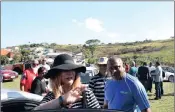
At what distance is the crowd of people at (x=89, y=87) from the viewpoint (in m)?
2.56

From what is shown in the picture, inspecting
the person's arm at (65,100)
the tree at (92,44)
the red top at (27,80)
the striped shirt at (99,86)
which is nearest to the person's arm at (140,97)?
the striped shirt at (99,86)

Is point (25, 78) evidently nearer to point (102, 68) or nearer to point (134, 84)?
point (102, 68)

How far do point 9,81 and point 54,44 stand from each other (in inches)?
5502

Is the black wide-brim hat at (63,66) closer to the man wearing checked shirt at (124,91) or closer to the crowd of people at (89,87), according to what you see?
the crowd of people at (89,87)

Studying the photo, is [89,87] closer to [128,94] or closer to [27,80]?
[128,94]

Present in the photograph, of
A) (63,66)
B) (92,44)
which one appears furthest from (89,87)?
(92,44)

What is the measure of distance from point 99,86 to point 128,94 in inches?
45.5

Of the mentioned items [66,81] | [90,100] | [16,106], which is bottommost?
[16,106]

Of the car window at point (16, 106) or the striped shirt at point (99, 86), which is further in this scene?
the striped shirt at point (99, 86)

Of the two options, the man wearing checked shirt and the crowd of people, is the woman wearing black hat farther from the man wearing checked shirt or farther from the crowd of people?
→ the man wearing checked shirt

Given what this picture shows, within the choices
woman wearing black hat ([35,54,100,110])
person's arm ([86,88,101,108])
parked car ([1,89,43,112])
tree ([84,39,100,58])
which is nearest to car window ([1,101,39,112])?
parked car ([1,89,43,112])

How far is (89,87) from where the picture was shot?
4.89 m

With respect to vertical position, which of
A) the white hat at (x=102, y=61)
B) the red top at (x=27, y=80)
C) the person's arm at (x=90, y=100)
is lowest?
the red top at (x=27, y=80)

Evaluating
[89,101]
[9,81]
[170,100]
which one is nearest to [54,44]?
[9,81]
